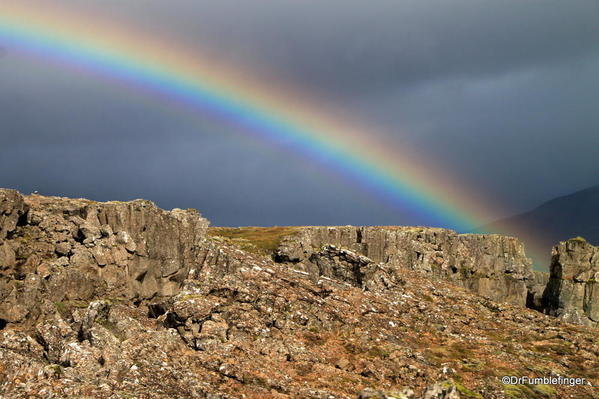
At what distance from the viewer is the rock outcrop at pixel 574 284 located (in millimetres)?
114688

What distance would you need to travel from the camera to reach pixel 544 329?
62562mm

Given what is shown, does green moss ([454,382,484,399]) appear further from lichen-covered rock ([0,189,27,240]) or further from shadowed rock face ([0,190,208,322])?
lichen-covered rock ([0,189,27,240])

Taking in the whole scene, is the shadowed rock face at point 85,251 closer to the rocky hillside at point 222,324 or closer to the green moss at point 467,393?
the rocky hillside at point 222,324

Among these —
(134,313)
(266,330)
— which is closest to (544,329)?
(266,330)

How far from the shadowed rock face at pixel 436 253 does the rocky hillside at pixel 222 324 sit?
9215mm

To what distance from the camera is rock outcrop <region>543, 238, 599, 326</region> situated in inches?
4515

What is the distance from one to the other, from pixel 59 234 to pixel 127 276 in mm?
8066

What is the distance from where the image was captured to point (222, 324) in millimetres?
47969

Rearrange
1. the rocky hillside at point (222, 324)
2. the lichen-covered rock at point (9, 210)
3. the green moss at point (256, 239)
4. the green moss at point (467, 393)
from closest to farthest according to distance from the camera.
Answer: the rocky hillside at point (222, 324), the green moss at point (467, 393), the lichen-covered rock at point (9, 210), the green moss at point (256, 239)

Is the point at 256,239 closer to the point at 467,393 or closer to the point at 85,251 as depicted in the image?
the point at 85,251

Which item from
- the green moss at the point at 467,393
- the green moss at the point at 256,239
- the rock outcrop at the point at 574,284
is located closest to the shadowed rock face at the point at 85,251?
the green moss at the point at 256,239

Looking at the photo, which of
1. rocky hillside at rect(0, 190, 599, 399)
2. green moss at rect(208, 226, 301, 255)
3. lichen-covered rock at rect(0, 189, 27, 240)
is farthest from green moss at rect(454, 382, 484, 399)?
lichen-covered rock at rect(0, 189, 27, 240)

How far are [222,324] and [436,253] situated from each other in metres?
75.9

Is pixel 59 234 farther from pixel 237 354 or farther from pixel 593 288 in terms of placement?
pixel 593 288
